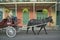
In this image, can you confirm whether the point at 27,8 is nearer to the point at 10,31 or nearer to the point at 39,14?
the point at 39,14

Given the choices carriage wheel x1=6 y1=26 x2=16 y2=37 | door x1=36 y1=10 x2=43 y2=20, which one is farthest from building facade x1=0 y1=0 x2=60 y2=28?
carriage wheel x1=6 y1=26 x2=16 y2=37

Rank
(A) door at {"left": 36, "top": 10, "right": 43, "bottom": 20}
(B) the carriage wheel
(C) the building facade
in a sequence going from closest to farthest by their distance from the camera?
1. (B) the carriage wheel
2. (C) the building facade
3. (A) door at {"left": 36, "top": 10, "right": 43, "bottom": 20}

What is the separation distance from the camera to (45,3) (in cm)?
1848

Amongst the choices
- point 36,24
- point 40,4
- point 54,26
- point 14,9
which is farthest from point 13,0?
point 36,24

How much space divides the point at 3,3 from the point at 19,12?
167 cm

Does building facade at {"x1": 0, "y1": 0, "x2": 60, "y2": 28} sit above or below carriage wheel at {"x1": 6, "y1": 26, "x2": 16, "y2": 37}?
above

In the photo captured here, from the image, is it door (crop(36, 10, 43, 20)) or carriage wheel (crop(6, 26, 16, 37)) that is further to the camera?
door (crop(36, 10, 43, 20))

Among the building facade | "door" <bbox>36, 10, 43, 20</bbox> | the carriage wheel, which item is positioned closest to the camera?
the carriage wheel

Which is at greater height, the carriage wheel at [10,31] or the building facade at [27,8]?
the building facade at [27,8]

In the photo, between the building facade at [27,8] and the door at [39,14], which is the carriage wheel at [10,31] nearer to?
the building facade at [27,8]

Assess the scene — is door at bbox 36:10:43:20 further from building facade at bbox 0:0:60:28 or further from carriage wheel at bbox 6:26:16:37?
carriage wheel at bbox 6:26:16:37

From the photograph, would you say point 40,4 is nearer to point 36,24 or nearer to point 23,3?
point 23,3

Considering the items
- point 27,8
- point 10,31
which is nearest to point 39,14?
point 27,8

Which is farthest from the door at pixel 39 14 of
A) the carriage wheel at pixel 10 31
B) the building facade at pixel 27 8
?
the carriage wheel at pixel 10 31
